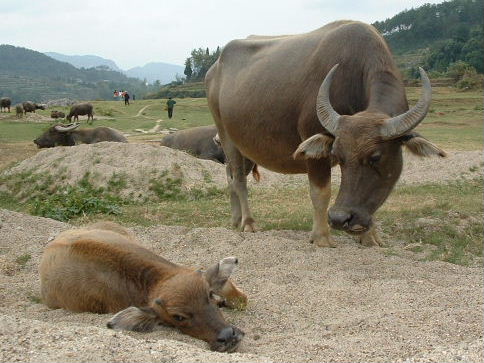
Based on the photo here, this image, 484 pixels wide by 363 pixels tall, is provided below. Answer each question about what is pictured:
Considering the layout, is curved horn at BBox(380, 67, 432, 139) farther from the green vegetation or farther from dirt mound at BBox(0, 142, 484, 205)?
the green vegetation

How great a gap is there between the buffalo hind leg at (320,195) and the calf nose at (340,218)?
4.83 ft

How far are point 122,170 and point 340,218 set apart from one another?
31.0ft

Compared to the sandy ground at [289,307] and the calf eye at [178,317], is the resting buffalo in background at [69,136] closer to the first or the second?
the sandy ground at [289,307]

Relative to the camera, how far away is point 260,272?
22.7 feet

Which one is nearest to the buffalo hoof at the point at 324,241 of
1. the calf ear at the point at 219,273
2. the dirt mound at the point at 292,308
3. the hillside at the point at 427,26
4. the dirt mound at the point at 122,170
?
the dirt mound at the point at 292,308

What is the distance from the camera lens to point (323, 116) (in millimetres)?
7090

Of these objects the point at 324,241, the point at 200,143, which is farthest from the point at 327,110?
the point at 200,143

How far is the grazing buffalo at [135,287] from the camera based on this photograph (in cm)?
463

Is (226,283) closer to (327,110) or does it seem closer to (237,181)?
(327,110)

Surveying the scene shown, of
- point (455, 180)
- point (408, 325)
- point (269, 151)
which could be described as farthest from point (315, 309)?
point (455, 180)

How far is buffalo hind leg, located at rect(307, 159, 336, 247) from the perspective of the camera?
8.08 meters

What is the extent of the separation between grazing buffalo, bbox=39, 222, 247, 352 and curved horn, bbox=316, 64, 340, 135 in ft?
7.94

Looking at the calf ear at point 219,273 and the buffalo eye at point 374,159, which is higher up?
the buffalo eye at point 374,159

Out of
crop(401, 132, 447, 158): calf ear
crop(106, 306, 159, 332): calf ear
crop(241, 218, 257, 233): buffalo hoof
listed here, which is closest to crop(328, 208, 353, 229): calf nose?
crop(401, 132, 447, 158): calf ear
